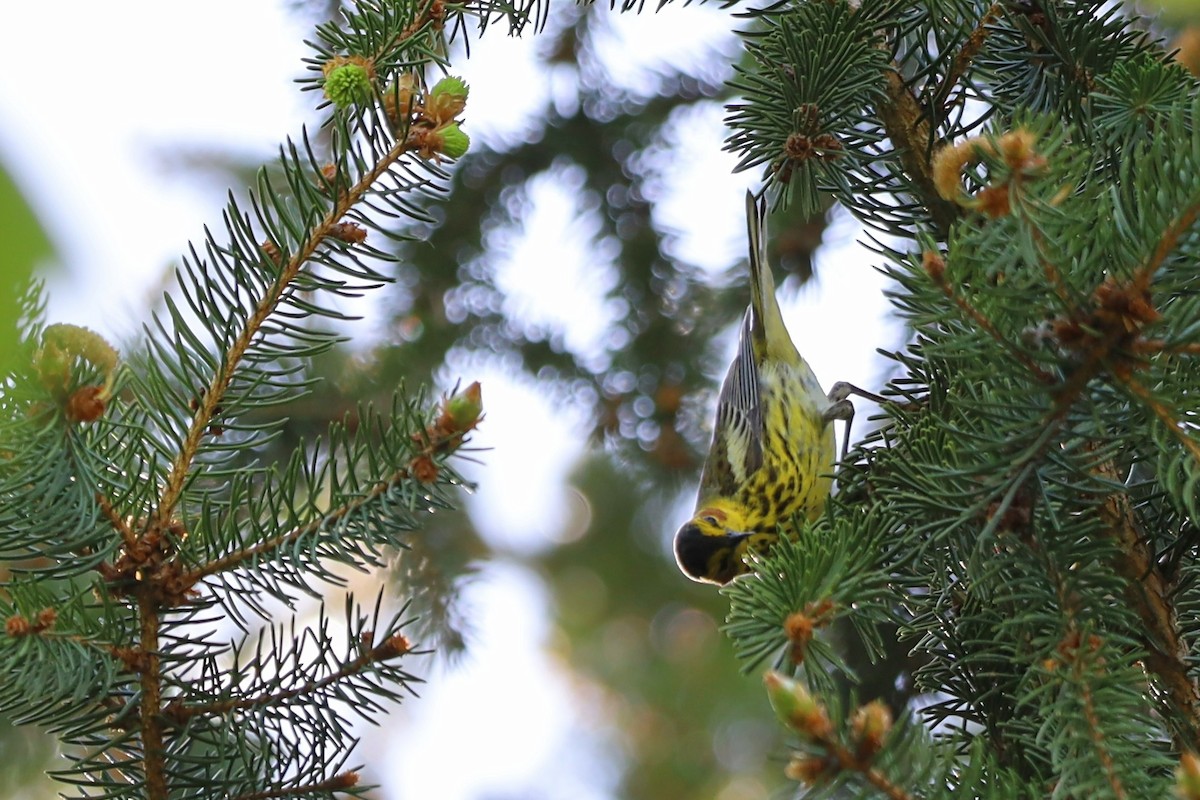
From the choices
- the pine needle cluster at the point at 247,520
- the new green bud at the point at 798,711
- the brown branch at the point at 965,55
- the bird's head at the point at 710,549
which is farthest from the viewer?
the bird's head at the point at 710,549

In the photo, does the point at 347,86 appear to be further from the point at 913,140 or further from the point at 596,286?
the point at 596,286

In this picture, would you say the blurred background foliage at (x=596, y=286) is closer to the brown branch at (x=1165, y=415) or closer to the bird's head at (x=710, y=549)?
the bird's head at (x=710, y=549)

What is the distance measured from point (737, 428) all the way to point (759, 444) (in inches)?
5.3

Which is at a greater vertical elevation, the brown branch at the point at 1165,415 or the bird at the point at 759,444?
the bird at the point at 759,444

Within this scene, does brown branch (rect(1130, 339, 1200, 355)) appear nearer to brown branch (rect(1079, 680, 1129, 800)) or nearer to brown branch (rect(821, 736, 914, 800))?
brown branch (rect(1079, 680, 1129, 800))

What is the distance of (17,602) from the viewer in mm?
1308

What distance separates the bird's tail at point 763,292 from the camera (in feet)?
10.4

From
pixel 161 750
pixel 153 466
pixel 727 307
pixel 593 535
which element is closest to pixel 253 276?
pixel 153 466

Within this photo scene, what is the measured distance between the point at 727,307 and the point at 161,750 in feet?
8.13

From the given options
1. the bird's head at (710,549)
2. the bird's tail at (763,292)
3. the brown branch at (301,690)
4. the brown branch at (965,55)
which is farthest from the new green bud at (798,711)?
the bird's tail at (763,292)

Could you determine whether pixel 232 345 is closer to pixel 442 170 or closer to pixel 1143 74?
pixel 442 170

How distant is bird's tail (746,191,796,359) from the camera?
318cm

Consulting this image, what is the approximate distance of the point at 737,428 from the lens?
3.37 meters

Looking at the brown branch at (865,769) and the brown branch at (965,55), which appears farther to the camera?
the brown branch at (965,55)
